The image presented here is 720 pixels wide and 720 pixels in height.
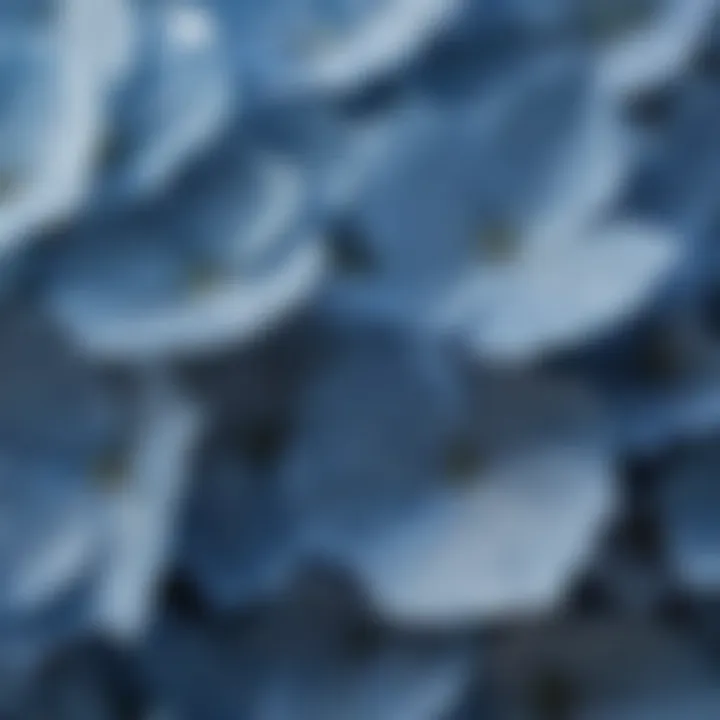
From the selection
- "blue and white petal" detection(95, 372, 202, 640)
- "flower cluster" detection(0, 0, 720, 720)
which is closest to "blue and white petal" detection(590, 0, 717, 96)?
"flower cluster" detection(0, 0, 720, 720)

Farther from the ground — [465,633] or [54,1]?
[54,1]

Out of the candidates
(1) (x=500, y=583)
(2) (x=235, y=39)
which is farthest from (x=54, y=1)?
(1) (x=500, y=583)

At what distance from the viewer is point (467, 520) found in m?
0.36

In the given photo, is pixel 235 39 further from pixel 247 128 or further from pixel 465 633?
pixel 465 633

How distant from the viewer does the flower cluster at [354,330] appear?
13.0 inches

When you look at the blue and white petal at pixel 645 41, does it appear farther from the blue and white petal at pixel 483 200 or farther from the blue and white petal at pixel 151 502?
the blue and white petal at pixel 151 502

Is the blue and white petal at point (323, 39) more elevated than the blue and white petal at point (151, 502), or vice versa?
the blue and white petal at point (323, 39)

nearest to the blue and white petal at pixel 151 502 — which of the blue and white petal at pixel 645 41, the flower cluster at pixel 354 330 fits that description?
the flower cluster at pixel 354 330

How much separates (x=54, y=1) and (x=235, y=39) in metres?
0.04

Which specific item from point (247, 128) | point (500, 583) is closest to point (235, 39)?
point (247, 128)

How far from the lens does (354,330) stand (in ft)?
1.11

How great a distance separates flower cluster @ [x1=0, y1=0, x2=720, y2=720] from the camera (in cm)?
33

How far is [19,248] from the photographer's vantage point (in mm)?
324

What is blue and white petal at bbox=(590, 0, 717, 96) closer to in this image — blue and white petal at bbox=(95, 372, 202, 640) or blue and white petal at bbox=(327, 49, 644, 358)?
blue and white petal at bbox=(327, 49, 644, 358)
